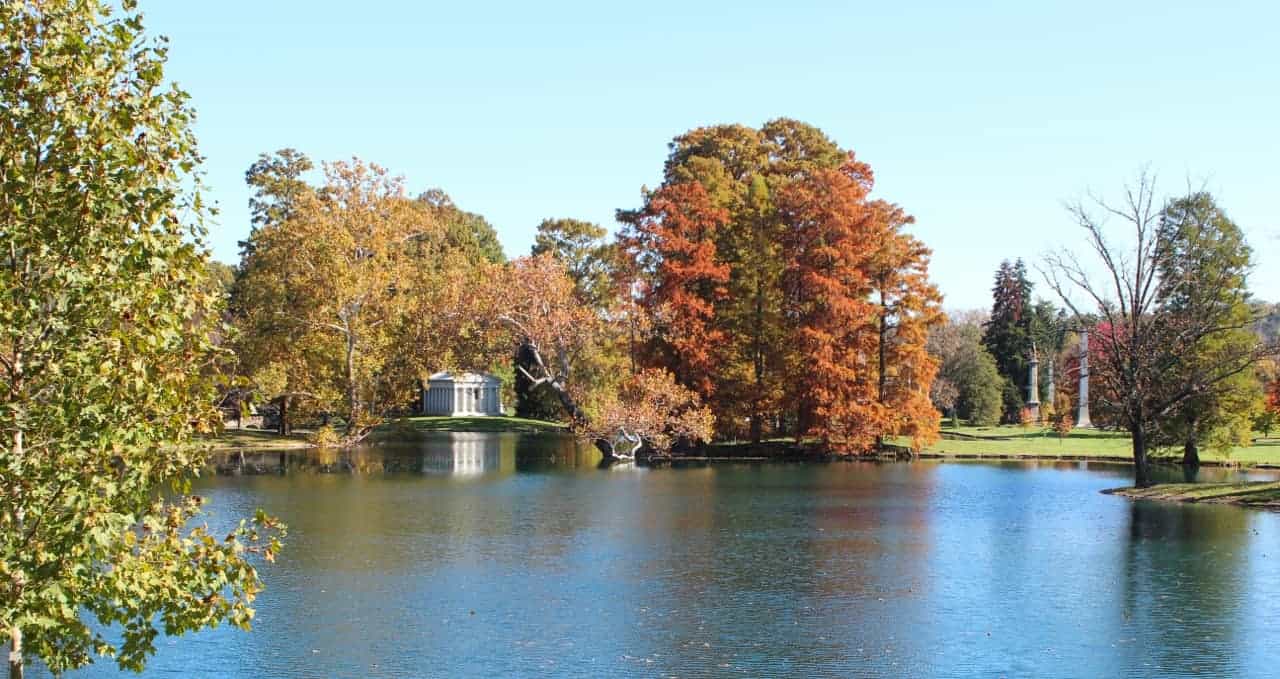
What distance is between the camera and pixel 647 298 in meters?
50.9

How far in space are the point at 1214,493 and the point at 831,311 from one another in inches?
751

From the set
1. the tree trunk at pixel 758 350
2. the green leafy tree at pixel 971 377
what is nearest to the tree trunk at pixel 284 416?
the tree trunk at pixel 758 350

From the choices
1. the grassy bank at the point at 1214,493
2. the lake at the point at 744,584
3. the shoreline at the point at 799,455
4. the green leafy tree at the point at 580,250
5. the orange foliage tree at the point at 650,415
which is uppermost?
the green leafy tree at the point at 580,250

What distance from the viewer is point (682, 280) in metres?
50.1

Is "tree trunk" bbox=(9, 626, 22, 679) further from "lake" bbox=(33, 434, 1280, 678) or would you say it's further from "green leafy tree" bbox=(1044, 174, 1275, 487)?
"green leafy tree" bbox=(1044, 174, 1275, 487)

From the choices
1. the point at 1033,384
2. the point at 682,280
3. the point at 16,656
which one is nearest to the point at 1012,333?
the point at 1033,384

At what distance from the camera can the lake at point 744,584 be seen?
16.0m

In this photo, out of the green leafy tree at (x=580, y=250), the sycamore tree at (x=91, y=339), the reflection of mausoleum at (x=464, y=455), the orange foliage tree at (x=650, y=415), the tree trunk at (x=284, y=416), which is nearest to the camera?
the sycamore tree at (x=91, y=339)

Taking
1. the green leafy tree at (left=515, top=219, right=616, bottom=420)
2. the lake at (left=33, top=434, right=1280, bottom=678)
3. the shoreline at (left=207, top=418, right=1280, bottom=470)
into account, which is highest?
the green leafy tree at (left=515, top=219, right=616, bottom=420)

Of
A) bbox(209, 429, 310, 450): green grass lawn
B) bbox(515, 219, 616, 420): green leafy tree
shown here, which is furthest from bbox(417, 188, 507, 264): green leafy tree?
bbox(209, 429, 310, 450): green grass lawn

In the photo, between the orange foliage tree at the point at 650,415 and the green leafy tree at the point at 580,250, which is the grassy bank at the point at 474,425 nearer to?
the green leafy tree at the point at 580,250

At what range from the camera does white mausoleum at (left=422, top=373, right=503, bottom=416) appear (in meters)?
90.8

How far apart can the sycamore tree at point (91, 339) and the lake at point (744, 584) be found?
18.7ft

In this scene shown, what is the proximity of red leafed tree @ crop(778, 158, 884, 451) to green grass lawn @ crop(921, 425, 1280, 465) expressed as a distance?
5002 millimetres
